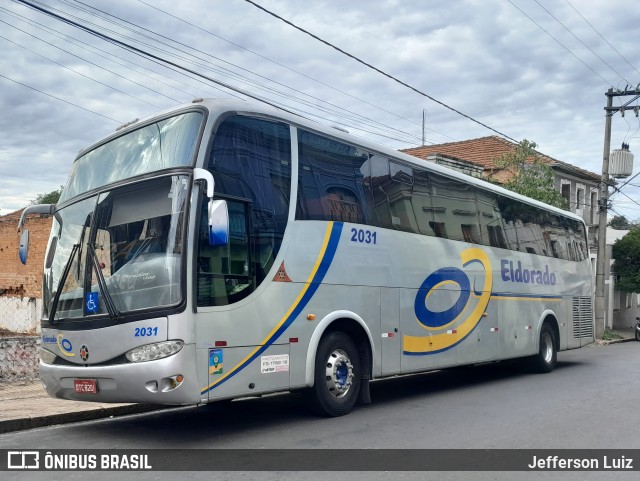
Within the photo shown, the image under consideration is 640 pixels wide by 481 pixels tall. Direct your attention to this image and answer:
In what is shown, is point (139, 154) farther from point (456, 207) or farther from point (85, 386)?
point (456, 207)

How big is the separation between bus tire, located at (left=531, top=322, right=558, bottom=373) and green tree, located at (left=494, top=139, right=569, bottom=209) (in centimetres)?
1146

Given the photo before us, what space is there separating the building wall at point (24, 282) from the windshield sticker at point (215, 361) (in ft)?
42.6

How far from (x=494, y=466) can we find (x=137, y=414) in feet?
17.2

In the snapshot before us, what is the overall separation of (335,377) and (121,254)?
125 inches

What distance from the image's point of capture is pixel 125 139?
8.28 meters

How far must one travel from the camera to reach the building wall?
19047 millimetres

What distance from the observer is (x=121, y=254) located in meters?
7.30

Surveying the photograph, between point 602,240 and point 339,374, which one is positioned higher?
point 602,240

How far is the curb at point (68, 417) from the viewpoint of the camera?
27.3 feet

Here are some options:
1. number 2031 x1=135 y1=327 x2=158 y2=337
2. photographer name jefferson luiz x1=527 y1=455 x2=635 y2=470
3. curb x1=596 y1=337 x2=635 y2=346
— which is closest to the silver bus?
number 2031 x1=135 y1=327 x2=158 y2=337

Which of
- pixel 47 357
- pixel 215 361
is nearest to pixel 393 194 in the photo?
pixel 215 361
